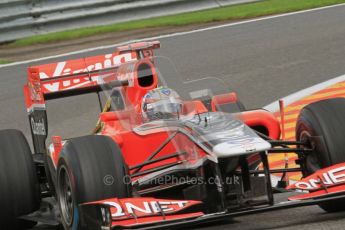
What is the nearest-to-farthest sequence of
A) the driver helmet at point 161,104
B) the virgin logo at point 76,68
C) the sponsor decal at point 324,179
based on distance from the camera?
the sponsor decal at point 324,179 → the driver helmet at point 161,104 → the virgin logo at point 76,68

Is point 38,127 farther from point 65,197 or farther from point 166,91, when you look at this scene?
point 65,197

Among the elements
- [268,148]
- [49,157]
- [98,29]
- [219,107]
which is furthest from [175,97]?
[98,29]

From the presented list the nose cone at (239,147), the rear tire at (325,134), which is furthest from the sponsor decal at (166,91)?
the nose cone at (239,147)

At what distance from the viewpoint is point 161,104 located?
7.30 meters

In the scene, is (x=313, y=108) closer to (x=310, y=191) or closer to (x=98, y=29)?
(x=310, y=191)

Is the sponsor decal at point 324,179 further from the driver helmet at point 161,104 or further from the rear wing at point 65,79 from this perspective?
the rear wing at point 65,79

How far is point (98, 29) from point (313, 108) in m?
10.7

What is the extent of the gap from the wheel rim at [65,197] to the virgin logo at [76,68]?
1.78 meters

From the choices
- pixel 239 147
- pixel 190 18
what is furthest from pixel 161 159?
pixel 190 18

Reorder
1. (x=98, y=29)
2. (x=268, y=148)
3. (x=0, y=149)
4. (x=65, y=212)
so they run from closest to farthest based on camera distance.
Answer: (x=268, y=148), (x=65, y=212), (x=0, y=149), (x=98, y=29)

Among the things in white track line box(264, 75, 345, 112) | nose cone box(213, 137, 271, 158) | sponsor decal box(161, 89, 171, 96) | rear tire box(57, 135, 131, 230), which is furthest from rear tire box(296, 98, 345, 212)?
white track line box(264, 75, 345, 112)

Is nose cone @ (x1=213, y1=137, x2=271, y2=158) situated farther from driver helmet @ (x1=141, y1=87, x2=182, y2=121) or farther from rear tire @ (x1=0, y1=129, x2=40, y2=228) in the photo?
rear tire @ (x1=0, y1=129, x2=40, y2=228)

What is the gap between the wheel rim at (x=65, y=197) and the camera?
6535mm

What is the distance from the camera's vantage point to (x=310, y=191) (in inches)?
246
